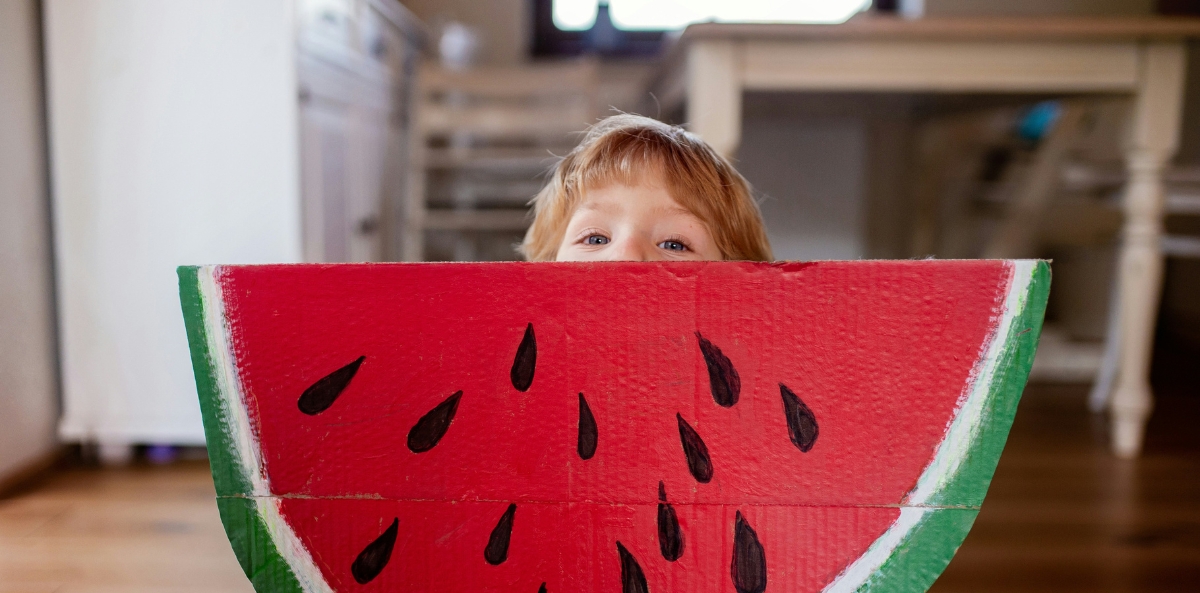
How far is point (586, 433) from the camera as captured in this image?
57 centimetres

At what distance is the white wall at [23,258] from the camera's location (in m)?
1.35

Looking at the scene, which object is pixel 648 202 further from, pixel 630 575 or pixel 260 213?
pixel 260 213

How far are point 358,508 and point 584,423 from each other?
0.17 m

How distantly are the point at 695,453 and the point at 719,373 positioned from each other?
2.3 inches

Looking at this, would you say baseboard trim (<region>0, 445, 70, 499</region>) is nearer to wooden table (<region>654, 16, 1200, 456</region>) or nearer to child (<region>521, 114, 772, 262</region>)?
child (<region>521, 114, 772, 262</region>)

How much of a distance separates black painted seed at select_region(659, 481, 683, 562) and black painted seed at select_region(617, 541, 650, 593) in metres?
0.02

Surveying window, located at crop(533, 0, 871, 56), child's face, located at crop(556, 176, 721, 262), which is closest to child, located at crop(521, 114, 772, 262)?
child's face, located at crop(556, 176, 721, 262)

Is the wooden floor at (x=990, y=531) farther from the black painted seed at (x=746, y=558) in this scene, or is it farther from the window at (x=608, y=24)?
the window at (x=608, y=24)

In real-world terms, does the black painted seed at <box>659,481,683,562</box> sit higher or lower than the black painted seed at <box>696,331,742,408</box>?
lower

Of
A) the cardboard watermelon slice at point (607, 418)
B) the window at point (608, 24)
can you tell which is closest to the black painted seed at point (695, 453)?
the cardboard watermelon slice at point (607, 418)

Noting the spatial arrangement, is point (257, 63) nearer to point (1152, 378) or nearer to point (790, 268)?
point (790, 268)

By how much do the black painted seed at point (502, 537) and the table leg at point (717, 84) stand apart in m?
1.03

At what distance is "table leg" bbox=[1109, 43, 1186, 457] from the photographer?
1559mm

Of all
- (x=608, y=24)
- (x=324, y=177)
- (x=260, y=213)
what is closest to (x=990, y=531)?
(x=260, y=213)
